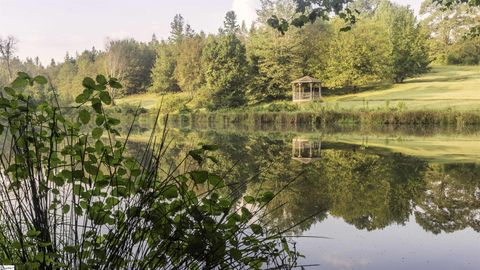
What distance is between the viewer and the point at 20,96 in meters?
1.48

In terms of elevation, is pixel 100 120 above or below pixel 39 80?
below

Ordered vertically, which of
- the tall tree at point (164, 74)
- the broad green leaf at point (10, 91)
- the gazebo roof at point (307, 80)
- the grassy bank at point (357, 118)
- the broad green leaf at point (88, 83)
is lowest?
the grassy bank at point (357, 118)

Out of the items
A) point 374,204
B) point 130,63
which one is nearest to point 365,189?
point 374,204

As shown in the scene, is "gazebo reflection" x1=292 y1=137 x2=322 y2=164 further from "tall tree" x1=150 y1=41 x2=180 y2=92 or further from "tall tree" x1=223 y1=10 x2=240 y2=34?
"tall tree" x1=223 y1=10 x2=240 y2=34

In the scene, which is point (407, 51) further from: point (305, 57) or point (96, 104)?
point (96, 104)

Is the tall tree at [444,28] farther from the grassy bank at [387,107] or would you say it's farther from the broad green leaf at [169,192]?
the broad green leaf at [169,192]

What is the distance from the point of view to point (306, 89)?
35062 millimetres

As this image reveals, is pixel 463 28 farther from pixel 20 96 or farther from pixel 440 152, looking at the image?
pixel 20 96

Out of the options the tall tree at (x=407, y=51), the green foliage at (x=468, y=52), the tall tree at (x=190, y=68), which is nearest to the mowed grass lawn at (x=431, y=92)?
the tall tree at (x=407, y=51)

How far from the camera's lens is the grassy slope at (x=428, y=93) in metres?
29.1

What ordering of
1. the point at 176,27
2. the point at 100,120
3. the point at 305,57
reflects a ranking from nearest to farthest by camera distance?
the point at 100,120 → the point at 305,57 → the point at 176,27

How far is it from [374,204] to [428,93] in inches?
1151

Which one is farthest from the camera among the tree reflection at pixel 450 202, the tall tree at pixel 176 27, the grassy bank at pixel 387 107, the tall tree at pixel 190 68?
the tall tree at pixel 176 27

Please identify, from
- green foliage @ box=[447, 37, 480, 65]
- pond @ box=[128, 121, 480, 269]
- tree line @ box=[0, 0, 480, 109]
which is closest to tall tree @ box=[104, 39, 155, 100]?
tree line @ box=[0, 0, 480, 109]
